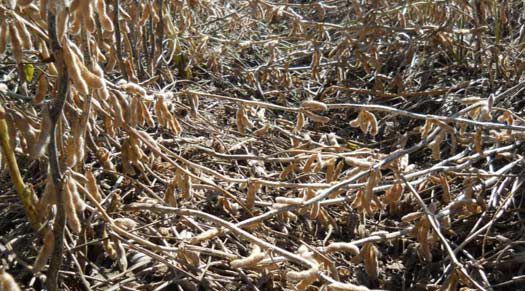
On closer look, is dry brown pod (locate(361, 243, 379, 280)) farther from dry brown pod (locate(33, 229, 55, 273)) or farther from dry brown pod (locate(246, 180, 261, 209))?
dry brown pod (locate(33, 229, 55, 273))

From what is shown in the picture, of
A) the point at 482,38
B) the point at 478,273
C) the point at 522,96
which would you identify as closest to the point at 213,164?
the point at 478,273

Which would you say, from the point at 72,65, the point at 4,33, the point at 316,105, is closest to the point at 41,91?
the point at 4,33

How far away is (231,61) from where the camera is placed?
3.46m

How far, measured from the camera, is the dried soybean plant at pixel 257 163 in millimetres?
1310

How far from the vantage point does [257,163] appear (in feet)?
7.59

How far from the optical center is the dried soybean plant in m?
1.31

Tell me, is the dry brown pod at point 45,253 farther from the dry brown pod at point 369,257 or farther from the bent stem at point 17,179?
the dry brown pod at point 369,257

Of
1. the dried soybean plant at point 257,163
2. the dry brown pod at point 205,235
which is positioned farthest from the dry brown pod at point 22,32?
the dry brown pod at point 205,235

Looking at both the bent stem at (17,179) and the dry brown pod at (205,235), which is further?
the dry brown pod at (205,235)

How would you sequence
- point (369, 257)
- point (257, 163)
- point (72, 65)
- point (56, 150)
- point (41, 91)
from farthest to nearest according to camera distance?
point (257, 163), point (369, 257), point (41, 91), point (56, 150), point (72, 65)

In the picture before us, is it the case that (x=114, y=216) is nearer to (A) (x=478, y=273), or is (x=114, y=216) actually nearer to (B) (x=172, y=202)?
(B) (x=172, y=202)

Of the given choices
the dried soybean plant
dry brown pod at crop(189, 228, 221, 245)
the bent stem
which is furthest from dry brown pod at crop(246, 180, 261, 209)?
the bent stem

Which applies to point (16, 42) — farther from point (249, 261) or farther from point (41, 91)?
point (249, 261)

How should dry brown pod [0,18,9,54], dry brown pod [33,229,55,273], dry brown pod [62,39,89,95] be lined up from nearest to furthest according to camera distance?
dry brown pod [62,39,89,95]
dry brown pod [33,229,55,273]
dry brown pod [0,18,9,54]
